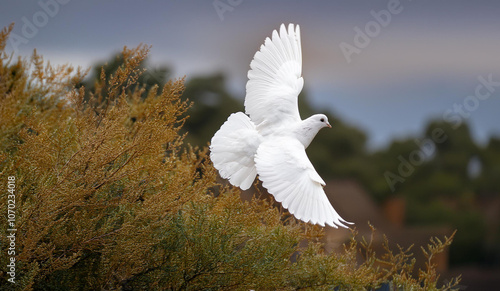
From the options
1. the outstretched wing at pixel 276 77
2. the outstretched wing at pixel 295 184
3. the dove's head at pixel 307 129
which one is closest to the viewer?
the outstretched wing at pixel 295 184

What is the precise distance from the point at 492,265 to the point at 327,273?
16482 millimetres

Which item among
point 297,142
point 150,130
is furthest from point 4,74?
point 297,142

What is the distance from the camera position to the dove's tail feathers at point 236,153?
4.07 meters

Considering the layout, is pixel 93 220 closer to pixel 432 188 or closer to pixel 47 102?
pixel 47 102

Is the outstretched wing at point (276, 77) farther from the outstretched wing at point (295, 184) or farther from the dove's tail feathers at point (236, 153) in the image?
the outstretched wing at point (295, 184)

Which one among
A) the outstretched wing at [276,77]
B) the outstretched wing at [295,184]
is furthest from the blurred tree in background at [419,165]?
the outstretched wing at [295,184]

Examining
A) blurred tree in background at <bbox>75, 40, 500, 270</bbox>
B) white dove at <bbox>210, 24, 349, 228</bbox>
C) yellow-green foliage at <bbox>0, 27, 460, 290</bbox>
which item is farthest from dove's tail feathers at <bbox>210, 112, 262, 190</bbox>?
blurred tree in background at <bbox>75, 40, 500, 270</bbox>

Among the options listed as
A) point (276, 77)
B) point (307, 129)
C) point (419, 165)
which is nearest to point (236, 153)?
point (307, 129)

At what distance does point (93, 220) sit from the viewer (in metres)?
3.55

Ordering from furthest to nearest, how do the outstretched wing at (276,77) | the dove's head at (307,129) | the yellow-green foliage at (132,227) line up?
the outstretched wing at (276,77) < the dove's head at (307,129) < the yellow-green foliage at (132,227)

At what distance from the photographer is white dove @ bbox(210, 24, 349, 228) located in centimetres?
364

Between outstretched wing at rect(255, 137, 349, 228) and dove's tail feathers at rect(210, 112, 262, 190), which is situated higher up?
dove's tail feathers at rect(210, 112, 262, 190)

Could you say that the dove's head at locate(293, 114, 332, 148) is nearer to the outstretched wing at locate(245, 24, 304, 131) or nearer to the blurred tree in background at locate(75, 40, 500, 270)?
the outstretched wing at locate(245, 24, 304, 131)

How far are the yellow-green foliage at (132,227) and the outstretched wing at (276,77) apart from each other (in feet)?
1.88
